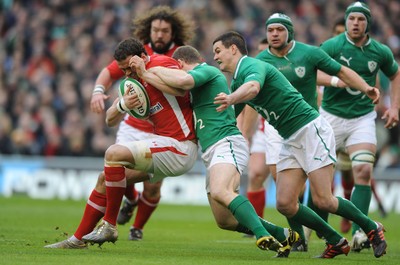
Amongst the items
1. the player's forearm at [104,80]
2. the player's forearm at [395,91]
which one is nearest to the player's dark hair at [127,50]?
the player's forearm at [104,80]

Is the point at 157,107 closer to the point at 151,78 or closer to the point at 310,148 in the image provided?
the point at 151,78

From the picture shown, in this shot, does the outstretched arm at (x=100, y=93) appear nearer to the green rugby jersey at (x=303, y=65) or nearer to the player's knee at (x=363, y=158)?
the green rugby jersey at (x=303, y=65)

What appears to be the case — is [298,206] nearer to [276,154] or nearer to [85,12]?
[276,154]

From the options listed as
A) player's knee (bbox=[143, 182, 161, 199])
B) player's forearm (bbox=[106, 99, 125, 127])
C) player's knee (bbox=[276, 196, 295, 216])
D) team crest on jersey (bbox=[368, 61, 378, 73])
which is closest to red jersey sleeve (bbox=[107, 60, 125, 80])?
player's knee (bbox=[143, 182, 161, 199])

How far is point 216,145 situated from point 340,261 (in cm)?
171

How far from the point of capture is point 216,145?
32.7 ft

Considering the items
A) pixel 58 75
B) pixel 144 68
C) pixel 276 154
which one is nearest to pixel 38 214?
pixel 276 154

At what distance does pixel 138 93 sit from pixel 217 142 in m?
0.94

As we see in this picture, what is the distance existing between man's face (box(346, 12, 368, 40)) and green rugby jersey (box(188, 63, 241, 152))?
2619 mm

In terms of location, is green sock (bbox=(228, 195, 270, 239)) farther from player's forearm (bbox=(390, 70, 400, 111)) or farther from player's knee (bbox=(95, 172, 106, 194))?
player's forearm (bbox=(390, 70, 400, 111))

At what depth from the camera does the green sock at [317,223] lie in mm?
10352

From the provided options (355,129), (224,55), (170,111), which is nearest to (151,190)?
(355,129)

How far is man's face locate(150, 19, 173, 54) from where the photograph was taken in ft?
42.2

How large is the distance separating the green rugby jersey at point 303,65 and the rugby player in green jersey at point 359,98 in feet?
3.30
